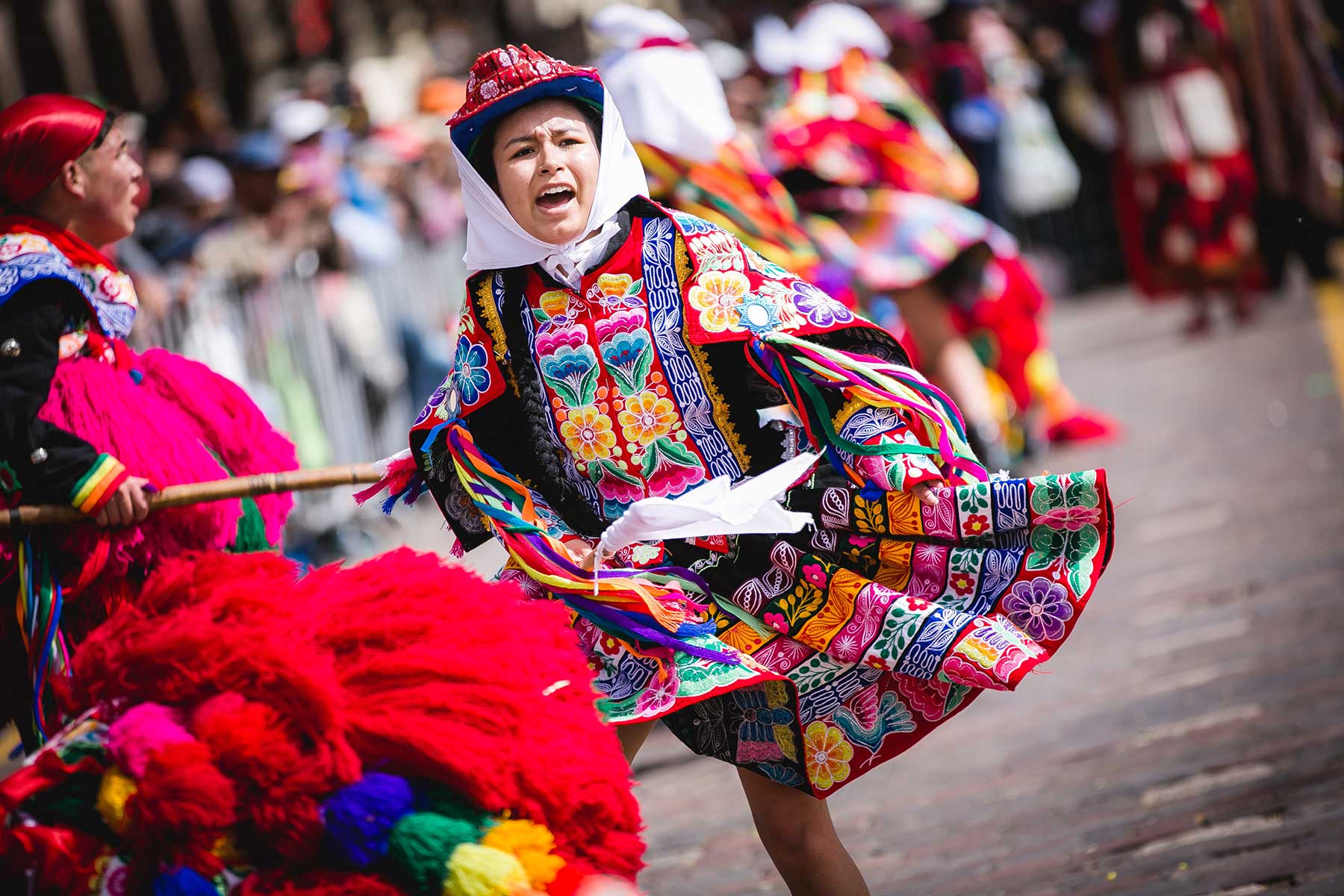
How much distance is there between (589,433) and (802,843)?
91 cm

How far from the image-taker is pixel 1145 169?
12.8 m

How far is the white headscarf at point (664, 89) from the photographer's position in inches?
237

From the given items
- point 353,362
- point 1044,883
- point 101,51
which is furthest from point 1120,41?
point 101,51

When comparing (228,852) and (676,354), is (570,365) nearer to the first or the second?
(676,354)

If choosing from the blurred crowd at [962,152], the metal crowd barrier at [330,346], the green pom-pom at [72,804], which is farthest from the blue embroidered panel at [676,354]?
the metal crowd barrier at [330,346]

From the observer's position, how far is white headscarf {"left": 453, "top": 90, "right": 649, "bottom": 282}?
11.0 feet

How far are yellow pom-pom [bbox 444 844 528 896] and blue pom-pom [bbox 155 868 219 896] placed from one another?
34cm

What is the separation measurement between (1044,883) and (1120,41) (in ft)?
34.2

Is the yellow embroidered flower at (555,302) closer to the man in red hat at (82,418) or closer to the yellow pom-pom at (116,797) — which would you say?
the man in red hat at (82,418)

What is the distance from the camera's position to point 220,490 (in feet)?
11.4

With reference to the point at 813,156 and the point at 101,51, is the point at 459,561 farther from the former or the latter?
the point at 101,51

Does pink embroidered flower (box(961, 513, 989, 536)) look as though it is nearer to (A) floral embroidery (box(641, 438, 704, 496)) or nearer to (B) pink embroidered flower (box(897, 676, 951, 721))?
(B) pink embroidered flower (box(897, 676, 951, 721))

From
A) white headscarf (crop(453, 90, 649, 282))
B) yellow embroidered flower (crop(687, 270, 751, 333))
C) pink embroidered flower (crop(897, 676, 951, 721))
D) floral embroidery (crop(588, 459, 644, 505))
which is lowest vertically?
pink embroidered flower (crop(897, 676, 951, 721))

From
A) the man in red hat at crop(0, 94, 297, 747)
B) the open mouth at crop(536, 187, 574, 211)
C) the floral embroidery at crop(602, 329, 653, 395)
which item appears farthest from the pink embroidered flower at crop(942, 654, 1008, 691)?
the man in red hat at crop(0, 94, 297, 747)
